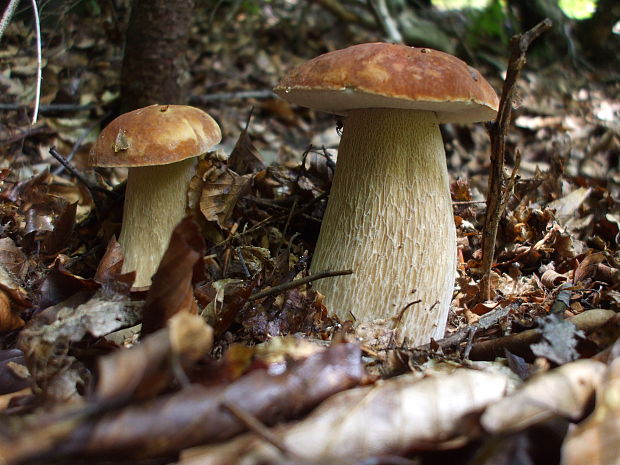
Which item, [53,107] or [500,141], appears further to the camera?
[53,107]

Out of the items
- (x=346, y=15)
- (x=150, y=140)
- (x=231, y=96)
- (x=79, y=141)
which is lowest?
(x=79, y=141)

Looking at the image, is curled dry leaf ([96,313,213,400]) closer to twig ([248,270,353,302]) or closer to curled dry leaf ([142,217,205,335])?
curled dry leaf ([142,217,205,335])

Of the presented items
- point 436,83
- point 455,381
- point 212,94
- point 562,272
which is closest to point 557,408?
point 455,381

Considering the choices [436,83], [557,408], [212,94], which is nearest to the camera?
[557,408]

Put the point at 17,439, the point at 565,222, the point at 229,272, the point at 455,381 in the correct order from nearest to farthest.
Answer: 1. the point at 17,439
2. the point at 455,381
3. the point at 229,272
4. the point at 565,222

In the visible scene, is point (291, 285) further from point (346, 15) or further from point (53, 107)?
point (346, 15)

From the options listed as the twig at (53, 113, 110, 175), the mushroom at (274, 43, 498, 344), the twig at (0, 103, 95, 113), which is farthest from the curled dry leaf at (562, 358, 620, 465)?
the twig at (0, 103, 95, 113)

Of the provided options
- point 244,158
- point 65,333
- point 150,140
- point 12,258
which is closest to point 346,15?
point 244,158

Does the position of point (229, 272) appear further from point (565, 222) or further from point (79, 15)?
point (79, 15)
